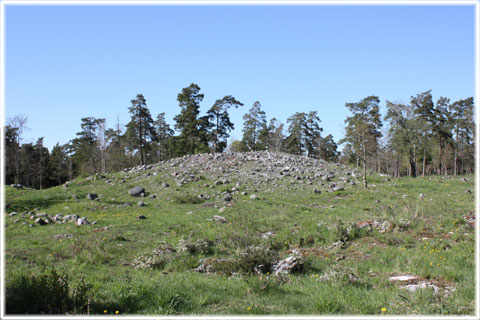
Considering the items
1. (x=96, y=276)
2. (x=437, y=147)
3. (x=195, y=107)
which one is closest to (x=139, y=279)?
(x=96, y=276)

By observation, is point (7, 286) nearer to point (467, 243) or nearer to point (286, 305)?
point (286, 305)

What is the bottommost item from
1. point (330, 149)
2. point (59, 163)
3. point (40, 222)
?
point (40, 222)

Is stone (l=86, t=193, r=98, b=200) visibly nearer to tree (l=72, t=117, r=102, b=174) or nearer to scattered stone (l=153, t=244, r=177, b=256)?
scattered stone (l=153, t=244, r=177, b=256)

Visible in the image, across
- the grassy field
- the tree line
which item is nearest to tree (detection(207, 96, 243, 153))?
the tree line

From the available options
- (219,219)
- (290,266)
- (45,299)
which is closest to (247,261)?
(290,266)

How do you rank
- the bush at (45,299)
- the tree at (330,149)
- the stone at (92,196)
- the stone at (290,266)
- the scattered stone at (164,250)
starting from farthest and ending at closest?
the tree at (330,149) < the stone at (92,196) < the scattered stone at (164,250) < the stone at (290,266) < the bush at (45,299)

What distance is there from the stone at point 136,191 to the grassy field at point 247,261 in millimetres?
5200

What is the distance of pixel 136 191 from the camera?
2481 cm

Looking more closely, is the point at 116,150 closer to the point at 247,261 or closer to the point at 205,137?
the point at 205,137

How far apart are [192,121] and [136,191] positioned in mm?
22617

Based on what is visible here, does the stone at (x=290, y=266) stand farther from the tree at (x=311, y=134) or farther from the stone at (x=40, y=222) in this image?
the tree at (x=311, y=134)

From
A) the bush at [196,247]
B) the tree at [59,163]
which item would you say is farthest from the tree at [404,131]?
the tree at [59,163]

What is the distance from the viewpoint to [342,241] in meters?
10.6

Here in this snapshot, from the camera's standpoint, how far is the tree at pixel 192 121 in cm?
4612
